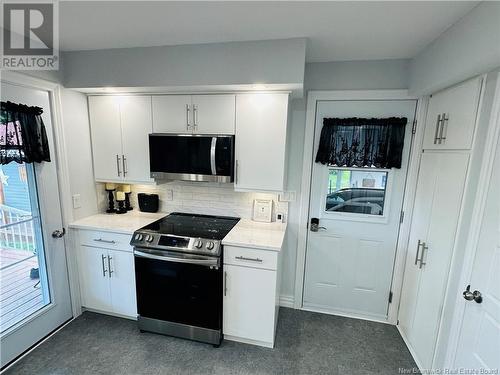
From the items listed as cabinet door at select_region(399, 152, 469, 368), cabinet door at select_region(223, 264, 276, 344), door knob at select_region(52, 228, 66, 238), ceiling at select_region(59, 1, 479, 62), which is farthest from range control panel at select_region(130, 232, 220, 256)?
cabinet door at select_region(399, 152, 469, 368)

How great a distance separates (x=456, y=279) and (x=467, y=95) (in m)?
1.20

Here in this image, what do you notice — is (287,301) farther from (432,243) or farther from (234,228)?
(432,243)

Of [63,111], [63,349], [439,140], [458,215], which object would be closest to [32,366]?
[63,349]

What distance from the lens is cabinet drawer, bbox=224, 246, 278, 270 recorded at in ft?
6.48

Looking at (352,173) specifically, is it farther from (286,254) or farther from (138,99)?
(138,99)

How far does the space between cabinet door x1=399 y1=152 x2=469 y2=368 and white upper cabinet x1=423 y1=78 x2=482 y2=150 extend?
9 cm

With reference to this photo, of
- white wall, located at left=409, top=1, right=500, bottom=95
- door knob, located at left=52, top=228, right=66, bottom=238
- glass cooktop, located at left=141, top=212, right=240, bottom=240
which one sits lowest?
door knob, located at left=52, top=228, right=66, bottom=238

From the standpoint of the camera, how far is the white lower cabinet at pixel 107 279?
229 centimetres

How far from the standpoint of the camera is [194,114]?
2203 millimetres

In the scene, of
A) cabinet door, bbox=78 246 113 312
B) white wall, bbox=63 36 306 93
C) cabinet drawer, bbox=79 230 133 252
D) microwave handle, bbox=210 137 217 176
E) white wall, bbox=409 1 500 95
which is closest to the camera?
white wall, bbox=409 1 500 95

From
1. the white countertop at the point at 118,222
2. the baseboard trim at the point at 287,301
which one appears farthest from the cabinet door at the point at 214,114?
the baseboard trim at the point at 287,301

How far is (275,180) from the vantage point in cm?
217

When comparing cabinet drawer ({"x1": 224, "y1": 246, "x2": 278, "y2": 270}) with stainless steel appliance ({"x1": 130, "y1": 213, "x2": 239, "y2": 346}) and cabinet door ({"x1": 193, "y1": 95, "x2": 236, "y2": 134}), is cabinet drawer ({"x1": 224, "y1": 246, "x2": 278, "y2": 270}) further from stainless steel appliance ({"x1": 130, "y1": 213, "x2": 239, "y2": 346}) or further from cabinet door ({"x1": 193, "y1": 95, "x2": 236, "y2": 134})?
cabinet door ({"x1": 193, "y1": 95, "x2": 236, "y2": 134})

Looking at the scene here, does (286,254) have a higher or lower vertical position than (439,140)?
lower
